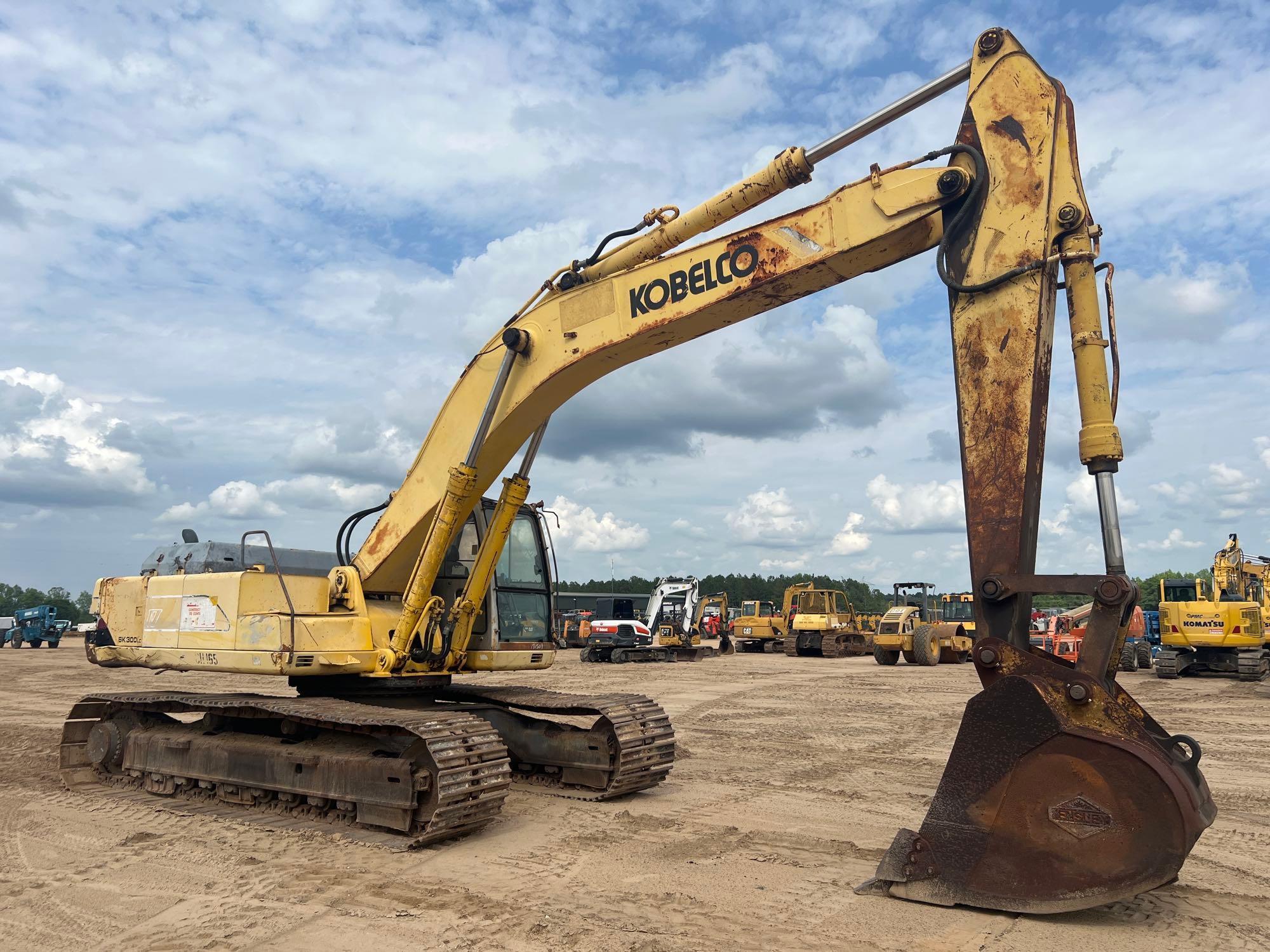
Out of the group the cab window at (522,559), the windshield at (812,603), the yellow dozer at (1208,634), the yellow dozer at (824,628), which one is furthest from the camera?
the windshield at (812,603)

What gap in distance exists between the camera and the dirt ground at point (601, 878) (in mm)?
4766

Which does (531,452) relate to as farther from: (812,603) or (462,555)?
(812,603)

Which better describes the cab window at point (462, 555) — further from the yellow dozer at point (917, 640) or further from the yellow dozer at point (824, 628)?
the yellow dozer at point (824, 628)

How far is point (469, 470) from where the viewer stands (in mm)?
7727

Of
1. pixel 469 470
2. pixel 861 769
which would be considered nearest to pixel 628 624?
pixel 861 769

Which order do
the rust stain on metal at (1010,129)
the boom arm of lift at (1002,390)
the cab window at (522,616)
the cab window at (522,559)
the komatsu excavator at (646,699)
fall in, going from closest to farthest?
the boom arm of lift at (1002,390) → the komatsu excavator at (646,699) → the rust stain on metal at (1010,129) → the cab window at (522,616) → the cab window at (522,559)

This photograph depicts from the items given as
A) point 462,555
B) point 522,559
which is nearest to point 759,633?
point 522,559

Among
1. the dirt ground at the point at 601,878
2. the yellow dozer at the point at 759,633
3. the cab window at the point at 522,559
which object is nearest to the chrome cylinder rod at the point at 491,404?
the cab window at the point at 522,559

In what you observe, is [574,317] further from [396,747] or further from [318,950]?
[318,950]

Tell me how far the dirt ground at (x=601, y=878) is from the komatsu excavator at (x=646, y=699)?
0.35 m

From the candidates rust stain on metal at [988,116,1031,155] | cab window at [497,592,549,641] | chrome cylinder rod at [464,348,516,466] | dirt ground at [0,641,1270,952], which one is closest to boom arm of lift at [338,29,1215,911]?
rust stain on metal at [988,116,1031,155]

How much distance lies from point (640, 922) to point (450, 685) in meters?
4.27

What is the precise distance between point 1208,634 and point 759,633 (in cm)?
1743

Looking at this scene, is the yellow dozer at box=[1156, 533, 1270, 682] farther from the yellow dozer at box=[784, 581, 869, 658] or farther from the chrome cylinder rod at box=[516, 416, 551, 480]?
the chrome cylinder rod at box=[516, 416, 551, 480]
